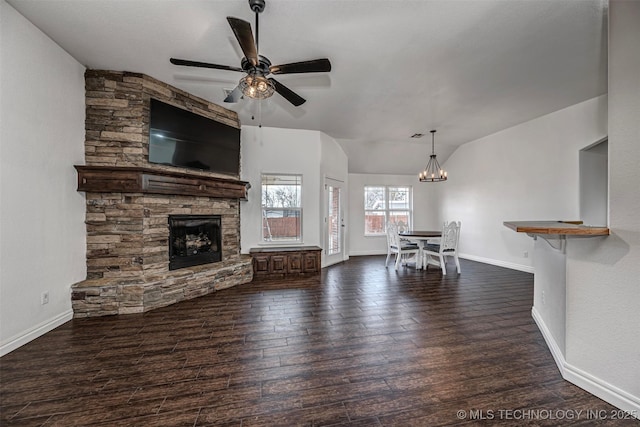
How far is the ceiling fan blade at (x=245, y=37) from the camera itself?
188 centimetres

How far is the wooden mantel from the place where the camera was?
129 inches

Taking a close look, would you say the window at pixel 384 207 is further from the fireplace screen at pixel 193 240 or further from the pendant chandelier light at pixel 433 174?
the fireplace screen at pixel 193 240

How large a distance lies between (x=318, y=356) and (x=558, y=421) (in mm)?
1575

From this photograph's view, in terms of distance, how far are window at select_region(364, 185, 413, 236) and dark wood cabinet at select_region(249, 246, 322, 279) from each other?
2.97 m

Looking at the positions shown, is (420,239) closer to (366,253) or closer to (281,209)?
(366,253)

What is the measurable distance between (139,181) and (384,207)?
21.0ft

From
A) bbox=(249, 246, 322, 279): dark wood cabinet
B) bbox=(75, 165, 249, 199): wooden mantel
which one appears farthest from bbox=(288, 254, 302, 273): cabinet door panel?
bbox=(75, 165, 249, 199): wooden mantel

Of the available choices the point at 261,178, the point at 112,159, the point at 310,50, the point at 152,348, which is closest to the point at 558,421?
the point at 152,348

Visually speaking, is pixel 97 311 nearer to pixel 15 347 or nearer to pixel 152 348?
pixel 15 347

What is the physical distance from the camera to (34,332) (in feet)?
8.78

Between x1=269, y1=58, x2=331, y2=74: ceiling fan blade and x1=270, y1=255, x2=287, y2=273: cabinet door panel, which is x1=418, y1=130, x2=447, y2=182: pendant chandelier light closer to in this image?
x1=270, y1=255, x2=287, y2=273: cabinet door panel

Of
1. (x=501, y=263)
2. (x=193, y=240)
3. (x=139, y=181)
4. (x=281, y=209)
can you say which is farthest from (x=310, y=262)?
(x=501, y=263)

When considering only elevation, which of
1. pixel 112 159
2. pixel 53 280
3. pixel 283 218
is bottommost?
pixel 53 280

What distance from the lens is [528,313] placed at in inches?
129
